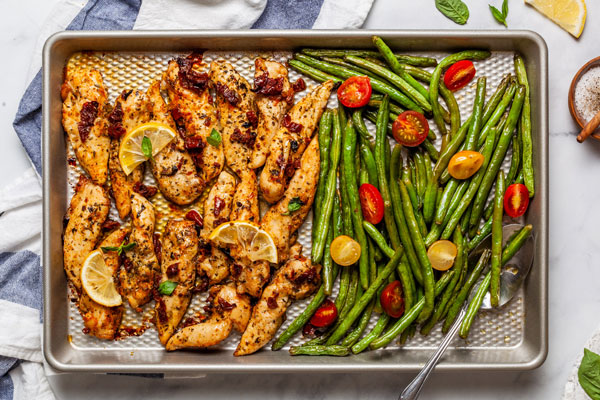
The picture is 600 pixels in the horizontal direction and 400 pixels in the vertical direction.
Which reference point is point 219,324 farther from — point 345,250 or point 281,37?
point 281,37

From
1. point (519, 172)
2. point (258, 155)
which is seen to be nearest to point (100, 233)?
point (258, 155)

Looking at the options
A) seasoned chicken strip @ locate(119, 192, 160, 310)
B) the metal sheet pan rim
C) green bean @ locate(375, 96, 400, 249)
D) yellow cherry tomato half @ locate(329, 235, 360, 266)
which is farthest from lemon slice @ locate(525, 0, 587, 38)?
seasoned chicken strip @ locate(119, 192, 160, 310)

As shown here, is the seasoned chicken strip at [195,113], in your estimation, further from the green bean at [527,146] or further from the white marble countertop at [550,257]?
the green bean at [527,146]

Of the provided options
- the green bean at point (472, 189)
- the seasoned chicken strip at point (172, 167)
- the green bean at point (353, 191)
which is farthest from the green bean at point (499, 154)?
the seasoned chicken strip at point (172, 167)

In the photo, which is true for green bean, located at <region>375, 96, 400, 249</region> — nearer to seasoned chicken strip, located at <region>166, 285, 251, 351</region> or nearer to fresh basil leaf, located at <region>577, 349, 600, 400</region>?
seasoned chicken strip, located at <region>166, 285, 251, 351</region>

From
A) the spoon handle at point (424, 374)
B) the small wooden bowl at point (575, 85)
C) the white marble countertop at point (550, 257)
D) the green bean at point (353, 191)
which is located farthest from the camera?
the white marble countertop at point (550, 257)
